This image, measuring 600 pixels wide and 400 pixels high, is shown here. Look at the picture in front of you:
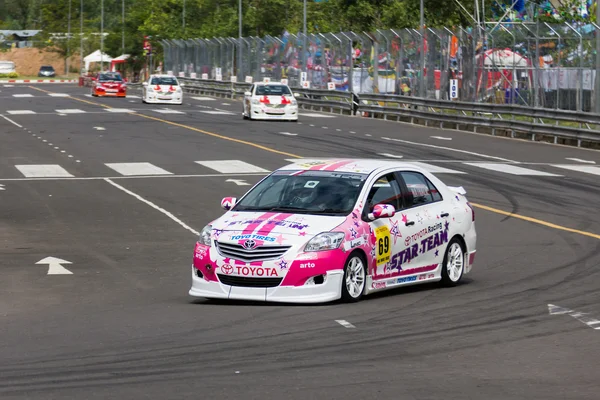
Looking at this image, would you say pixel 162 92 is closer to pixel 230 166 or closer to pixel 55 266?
pixel 230 166

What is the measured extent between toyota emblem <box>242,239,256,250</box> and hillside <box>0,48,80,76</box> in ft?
559

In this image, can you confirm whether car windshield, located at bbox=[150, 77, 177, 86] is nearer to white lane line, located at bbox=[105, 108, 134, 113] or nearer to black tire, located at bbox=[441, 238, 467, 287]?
white lane line, located at bbox=[105, 108, 134, 113]

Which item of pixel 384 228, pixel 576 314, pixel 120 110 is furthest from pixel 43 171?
pixel 120 110

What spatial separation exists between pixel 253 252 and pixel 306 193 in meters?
1.17

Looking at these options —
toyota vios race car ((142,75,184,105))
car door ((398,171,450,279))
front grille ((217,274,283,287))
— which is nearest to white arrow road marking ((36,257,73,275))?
front grille ((217,274,283,287))

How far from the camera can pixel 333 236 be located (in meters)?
11.8

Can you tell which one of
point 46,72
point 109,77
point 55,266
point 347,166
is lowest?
point 55,266

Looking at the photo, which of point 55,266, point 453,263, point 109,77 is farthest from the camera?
point 109,77

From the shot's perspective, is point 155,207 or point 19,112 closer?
point 155,207

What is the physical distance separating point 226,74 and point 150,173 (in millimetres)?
56907

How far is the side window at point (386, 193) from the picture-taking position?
1263cm

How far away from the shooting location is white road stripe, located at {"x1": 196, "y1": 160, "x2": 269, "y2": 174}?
27719 millimetres

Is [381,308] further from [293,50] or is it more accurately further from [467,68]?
[293,50]

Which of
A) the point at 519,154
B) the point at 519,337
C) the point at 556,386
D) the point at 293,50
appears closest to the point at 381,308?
the point at 519,337
